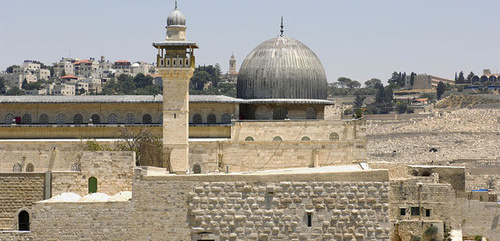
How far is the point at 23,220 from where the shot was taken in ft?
92.4

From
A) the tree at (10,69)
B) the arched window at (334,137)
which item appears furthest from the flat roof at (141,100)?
the tree at (10,69)

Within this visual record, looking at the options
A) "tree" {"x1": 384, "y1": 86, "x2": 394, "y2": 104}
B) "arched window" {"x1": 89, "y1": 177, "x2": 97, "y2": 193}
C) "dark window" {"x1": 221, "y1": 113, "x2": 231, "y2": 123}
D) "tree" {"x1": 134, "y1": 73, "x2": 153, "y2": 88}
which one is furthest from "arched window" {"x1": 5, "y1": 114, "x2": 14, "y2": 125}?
"tree" {"x1": 384, "y1": 86, "x2": 394, "y2": 104}

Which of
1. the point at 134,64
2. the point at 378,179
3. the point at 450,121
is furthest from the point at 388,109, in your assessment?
the point at 378,179

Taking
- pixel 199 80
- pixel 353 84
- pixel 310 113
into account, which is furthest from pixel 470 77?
pixel 310 113

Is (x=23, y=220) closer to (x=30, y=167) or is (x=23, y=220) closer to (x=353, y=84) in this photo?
(x=30, y=167)

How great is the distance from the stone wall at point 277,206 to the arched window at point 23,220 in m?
5.38

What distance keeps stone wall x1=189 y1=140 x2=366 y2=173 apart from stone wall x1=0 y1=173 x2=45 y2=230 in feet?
22.9

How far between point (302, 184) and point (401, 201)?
28.9ft

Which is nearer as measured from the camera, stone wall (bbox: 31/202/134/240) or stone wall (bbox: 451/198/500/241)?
stone wall (bbox: 31/202/134/240)

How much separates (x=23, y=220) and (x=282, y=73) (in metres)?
13.4

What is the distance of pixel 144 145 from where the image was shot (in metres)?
32.4

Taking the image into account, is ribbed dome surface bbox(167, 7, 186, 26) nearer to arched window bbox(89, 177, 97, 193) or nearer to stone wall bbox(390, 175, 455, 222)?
arched window bbox(89, 177, 97, 193)

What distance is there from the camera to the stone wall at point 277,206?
24500 millimetres

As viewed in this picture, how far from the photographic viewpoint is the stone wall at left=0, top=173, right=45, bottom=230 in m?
28.3
